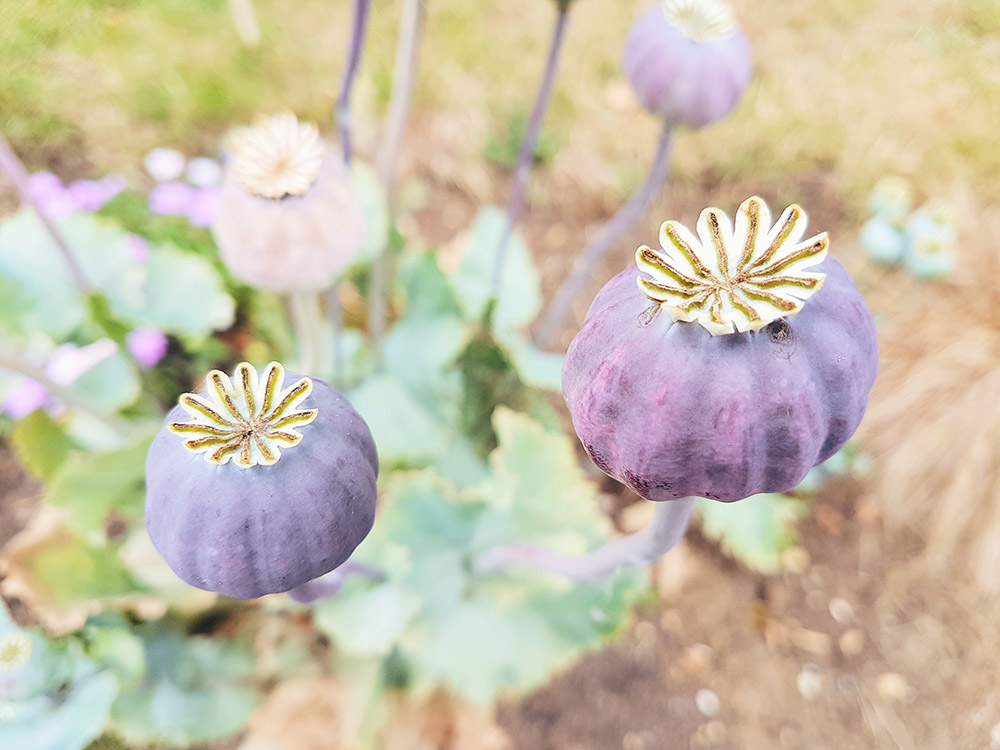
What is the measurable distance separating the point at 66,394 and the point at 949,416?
1139 mm

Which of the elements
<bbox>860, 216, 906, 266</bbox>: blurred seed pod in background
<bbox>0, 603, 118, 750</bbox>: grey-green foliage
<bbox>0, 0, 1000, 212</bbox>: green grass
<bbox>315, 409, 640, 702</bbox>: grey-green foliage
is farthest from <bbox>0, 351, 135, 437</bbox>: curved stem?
<bbox>860, 216, 906, 266</bbox>: blurred seed pod in background

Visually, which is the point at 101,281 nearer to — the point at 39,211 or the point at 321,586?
the point at 39,211

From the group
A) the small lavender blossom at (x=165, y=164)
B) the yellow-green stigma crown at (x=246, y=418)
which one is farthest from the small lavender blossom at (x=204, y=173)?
the yellow-green stigma crown at (x=246, y=418)

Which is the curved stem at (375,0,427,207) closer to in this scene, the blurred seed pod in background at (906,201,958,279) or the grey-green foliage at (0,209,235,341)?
the grey-green foliage at (0,209,235,341)

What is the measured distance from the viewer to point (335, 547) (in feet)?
1.27

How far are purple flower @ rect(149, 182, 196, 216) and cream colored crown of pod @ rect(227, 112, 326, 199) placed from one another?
2.35ft

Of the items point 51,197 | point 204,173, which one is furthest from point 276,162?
point 204,173

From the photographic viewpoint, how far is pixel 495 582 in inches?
34.4

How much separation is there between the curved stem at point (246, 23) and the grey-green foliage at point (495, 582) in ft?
3.85

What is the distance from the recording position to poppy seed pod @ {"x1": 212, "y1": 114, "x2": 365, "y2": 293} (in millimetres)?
553

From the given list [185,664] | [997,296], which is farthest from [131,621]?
→ [997,296]

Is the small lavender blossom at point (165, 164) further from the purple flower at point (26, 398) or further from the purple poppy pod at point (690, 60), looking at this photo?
the purple poppy pod at point (690, 60)

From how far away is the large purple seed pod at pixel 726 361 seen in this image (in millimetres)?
293

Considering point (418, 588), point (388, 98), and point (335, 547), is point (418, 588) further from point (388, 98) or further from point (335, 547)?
point (388, 98)
